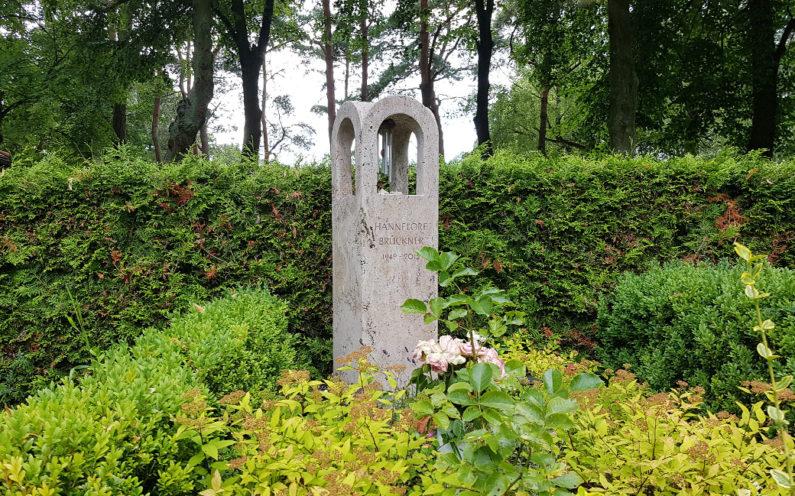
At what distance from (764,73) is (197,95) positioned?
12473mm

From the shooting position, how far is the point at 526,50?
12695mm

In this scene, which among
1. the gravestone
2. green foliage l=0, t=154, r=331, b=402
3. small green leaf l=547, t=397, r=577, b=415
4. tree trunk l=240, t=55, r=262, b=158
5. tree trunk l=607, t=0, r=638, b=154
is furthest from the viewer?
tree trunk l=240, t=55, r=262, b=158

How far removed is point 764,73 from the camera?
9.79 m

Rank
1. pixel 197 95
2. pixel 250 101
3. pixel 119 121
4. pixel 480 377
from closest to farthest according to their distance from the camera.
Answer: pixel 480 377 → pixel 197 95 → pixel 250 101 → pixel 119 121

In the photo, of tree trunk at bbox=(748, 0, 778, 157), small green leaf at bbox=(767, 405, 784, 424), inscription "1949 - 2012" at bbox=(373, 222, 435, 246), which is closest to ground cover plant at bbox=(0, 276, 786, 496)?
small green leaf at bbox=(767, 405, 784, 424)

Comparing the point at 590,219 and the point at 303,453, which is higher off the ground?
the point at 590,219

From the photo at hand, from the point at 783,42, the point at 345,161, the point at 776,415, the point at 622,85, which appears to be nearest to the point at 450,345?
the point at 776,415

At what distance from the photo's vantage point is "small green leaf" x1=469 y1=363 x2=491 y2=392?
130 cm

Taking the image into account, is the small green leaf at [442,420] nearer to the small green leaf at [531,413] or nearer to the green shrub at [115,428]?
the small green leaf at [531,413]

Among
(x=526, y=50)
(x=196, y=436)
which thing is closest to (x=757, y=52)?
(x=526, y=50)

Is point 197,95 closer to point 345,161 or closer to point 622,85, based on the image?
point 345,161

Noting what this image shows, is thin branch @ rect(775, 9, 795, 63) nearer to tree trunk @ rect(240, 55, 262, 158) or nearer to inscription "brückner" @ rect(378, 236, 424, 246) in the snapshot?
inscription "brückner" @ rect(378, 236, 424, 246)

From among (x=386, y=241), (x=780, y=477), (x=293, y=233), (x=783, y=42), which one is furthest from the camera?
(x=783, y=42)

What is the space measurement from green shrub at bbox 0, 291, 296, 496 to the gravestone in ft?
4.83
